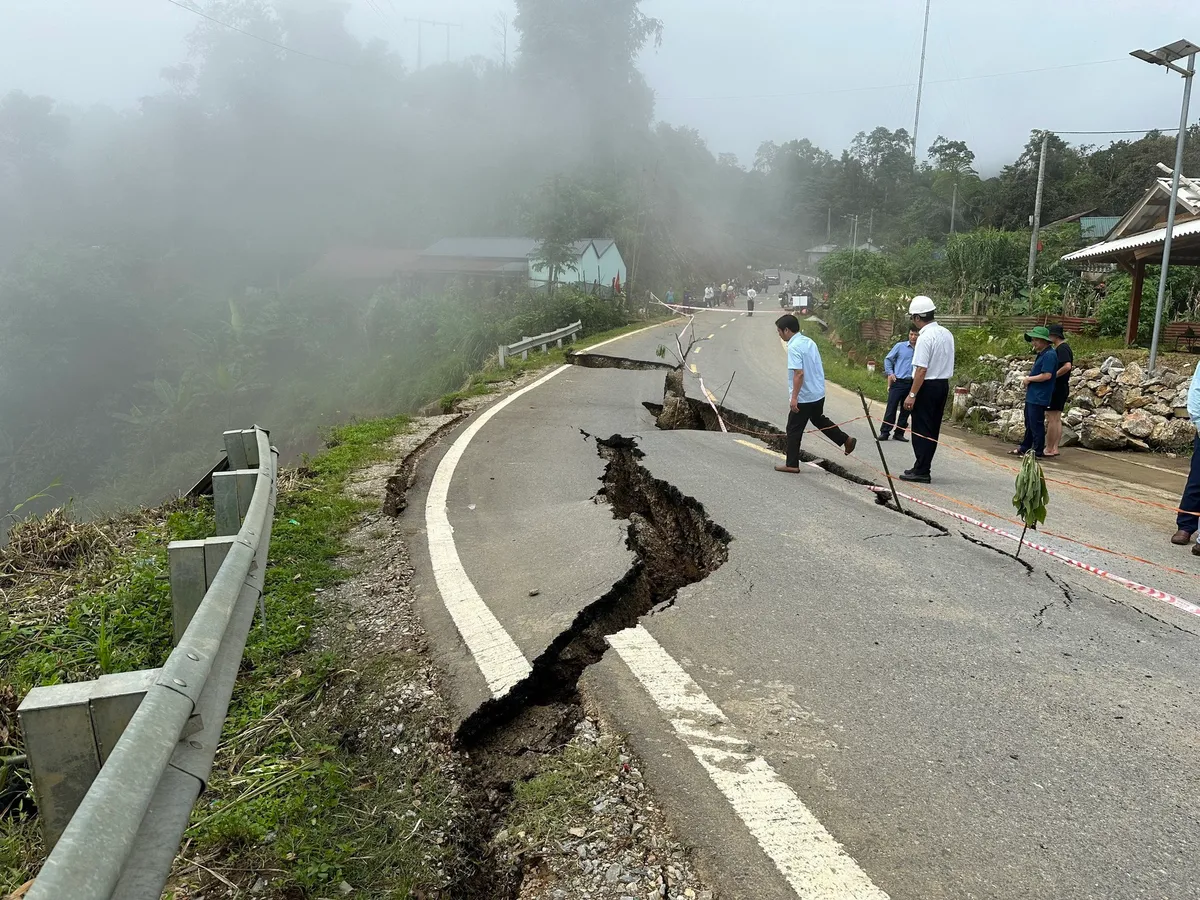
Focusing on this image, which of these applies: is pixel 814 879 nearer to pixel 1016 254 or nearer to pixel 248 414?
pixel 1016 254

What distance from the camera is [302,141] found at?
79.8 metres

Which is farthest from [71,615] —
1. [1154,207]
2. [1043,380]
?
[1154,207]

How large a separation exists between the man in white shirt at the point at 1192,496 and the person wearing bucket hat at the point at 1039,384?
328 centimetres

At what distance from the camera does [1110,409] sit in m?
11.4

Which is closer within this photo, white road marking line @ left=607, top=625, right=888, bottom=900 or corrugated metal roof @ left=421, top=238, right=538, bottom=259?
white road marking line @ left=607, top=625, right=888, bottom=900

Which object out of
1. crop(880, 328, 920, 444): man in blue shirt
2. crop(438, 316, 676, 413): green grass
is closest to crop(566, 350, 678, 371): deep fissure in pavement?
crop(438, 316, 676, 413): green grass

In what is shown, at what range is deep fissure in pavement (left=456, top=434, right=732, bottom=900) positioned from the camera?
2566 millimetres

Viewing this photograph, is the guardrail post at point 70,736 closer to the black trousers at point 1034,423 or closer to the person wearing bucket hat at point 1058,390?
the black trousers at point 1034,423

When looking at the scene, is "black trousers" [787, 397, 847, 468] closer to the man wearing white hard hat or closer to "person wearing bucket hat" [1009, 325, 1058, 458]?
the man wearing white hard hat

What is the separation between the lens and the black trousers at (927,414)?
7.47 m

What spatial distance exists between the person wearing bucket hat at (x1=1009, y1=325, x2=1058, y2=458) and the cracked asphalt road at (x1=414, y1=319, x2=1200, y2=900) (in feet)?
10.1

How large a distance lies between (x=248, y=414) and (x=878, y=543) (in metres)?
41.6

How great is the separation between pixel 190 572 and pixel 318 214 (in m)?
75.6

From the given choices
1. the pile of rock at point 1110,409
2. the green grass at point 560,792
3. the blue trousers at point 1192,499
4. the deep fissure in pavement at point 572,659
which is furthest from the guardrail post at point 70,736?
the pile of rock at point 1110,409
